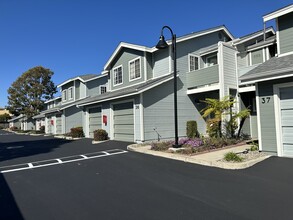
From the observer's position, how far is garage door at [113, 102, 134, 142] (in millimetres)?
15000

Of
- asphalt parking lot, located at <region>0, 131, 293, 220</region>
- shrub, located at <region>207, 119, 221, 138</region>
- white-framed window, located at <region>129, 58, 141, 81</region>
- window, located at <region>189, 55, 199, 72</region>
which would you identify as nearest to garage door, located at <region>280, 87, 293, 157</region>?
asphalt parking lot, located at <region>0, 131, 293, 220</region>

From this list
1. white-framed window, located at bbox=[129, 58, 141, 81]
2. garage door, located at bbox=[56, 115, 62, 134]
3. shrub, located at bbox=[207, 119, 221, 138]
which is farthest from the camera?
garage door, located at bbox=[56, 115, 62, 134]

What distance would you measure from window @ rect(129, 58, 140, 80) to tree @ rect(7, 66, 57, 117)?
2896cm

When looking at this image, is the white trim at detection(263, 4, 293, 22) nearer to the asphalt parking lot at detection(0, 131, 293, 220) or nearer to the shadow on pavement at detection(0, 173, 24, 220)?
the asphalt parking lot at detection(0, 131, 293, 220)

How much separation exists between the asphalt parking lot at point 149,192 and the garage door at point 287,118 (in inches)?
23.5

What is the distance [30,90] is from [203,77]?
36329mm

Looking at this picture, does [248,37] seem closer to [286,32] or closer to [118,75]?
[286,32]

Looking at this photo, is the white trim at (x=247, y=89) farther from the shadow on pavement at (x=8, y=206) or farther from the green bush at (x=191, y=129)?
the shadow on pavement at (x=8, y=206)

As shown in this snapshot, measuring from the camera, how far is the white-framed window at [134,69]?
1706 cm

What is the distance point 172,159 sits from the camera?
900 centimetres

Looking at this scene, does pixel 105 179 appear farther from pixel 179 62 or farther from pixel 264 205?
pixel 179 62

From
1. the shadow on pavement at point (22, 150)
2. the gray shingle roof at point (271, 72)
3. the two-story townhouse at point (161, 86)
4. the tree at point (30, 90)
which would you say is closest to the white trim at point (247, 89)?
the two-story townhouse at point (161, 86)

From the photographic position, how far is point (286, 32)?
1001cm

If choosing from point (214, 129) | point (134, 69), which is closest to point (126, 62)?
point (134, 69)
